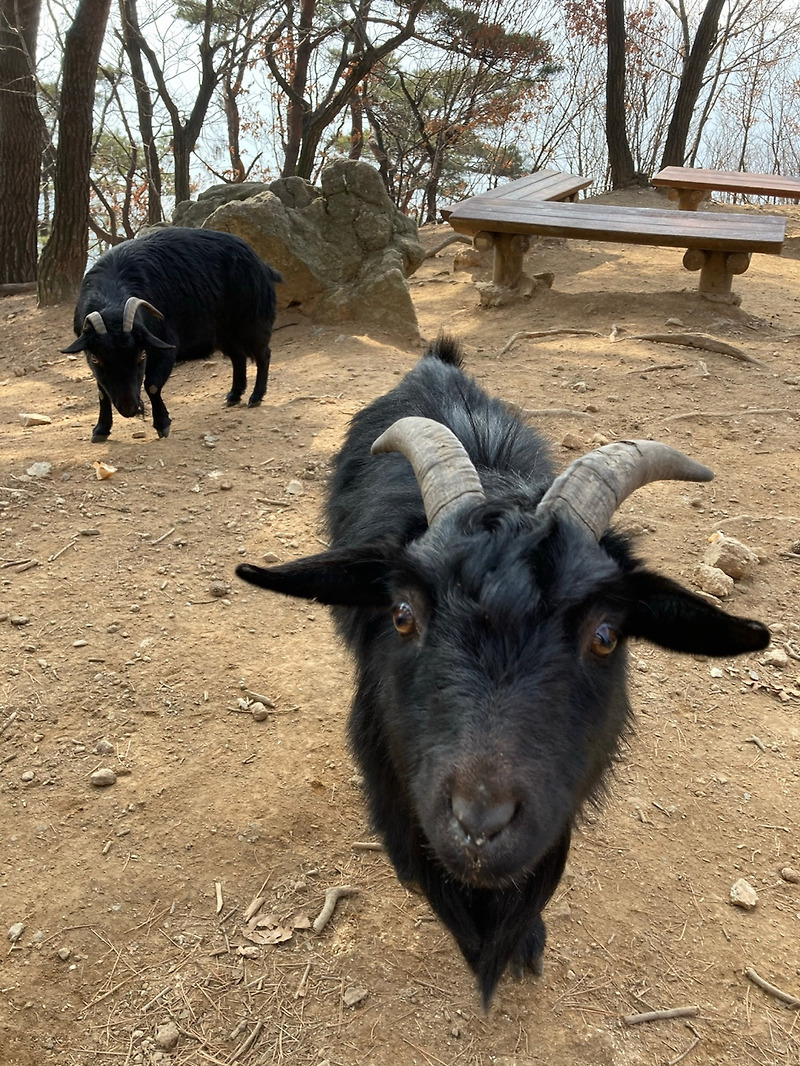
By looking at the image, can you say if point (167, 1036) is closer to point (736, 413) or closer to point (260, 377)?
point (736, 413)

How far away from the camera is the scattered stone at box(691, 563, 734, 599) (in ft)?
13.1

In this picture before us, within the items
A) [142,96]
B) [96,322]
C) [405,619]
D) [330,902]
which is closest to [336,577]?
[405,619]

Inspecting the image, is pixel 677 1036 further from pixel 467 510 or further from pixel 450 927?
pixel 467 510

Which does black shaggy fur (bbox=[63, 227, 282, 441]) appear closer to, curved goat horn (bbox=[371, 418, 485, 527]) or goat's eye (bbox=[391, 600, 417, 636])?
curved goat horn (bbox=[371, 418, 485, 527])

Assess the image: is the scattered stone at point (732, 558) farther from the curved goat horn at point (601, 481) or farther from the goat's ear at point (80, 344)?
the goat's ear at point (80, 344)

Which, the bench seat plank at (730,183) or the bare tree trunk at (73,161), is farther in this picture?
the bench seat plank at (730,183)

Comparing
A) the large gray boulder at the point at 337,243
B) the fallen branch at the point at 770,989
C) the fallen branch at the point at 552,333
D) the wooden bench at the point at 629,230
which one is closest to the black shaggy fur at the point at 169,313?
the large gray boulder at the point at 337,243

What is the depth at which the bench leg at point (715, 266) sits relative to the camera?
27.9 feet

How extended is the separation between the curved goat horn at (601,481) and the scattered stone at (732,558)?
2.28m

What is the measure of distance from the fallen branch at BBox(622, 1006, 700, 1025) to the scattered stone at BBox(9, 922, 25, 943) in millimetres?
1924

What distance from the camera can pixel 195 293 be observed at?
723 cm

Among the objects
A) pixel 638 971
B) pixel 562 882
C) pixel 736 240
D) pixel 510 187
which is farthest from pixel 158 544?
pixel 510 187

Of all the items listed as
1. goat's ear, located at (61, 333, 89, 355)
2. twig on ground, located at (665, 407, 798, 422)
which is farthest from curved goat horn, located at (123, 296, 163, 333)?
twig on ground, located at (665, 407, 798, 422)

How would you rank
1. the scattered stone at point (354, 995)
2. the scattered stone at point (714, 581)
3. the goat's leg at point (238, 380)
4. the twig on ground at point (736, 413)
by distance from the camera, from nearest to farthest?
the scattered stone at point (354, 995)
the scattered stone at point (714, 581)
the twig on ground at point (736, 413)
the goat's leg at point (238, 380)
